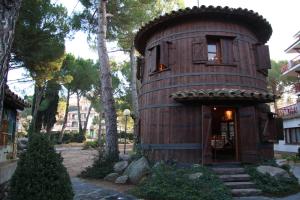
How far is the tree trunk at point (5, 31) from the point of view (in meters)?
4.31

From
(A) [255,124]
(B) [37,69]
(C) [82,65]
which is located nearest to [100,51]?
(B) [37,69]

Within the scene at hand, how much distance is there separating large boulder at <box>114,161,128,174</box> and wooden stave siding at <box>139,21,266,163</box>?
4.60 feet

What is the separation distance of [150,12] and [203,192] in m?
15.5

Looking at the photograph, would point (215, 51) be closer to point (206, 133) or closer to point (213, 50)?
point (213, 50)

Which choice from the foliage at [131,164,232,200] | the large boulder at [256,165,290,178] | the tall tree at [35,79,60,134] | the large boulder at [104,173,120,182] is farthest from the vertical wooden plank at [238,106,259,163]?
the tall tree at [35,79,60,134]

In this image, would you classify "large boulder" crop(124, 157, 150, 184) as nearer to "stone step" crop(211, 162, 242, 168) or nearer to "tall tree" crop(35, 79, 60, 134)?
"stone step" crop(211, 162, 242, 168)

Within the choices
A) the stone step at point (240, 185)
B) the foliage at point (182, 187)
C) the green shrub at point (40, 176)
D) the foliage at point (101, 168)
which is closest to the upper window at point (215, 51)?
the foliage at point (182, 187)

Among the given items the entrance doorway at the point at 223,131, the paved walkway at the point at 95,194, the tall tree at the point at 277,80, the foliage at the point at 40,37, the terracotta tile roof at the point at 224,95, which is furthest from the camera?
the tall tree at the point at 277,80

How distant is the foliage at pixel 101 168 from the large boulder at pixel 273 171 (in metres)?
5.95

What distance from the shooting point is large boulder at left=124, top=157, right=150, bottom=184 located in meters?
10.7

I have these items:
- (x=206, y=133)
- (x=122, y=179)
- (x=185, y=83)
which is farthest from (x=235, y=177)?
(x=122, y=179)

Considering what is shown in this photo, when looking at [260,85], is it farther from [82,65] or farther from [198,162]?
[82,65]

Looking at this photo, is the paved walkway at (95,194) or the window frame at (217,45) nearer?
the paved walkway at (95,194)

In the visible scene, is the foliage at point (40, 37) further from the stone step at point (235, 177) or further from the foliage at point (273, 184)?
the foliage at point (273, 184)
